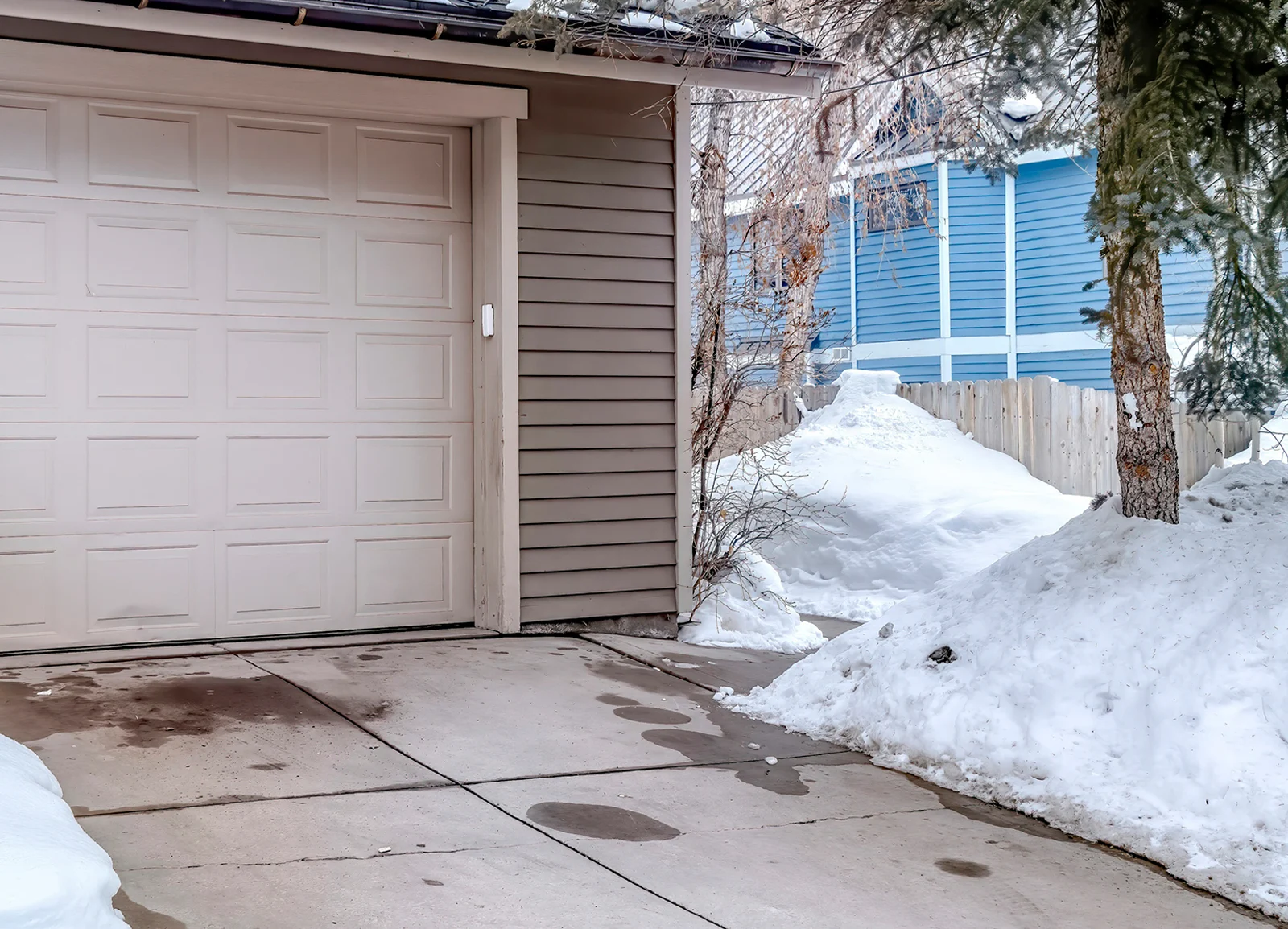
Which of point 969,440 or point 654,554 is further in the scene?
point 969,440

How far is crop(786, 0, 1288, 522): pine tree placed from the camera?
3846 mm

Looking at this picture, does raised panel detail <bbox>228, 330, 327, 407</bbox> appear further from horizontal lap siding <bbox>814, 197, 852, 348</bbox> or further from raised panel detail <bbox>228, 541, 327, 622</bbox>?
horizontal lap siding <bbox>814, 197, 852, 348</bbox>

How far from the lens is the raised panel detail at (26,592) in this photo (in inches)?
225

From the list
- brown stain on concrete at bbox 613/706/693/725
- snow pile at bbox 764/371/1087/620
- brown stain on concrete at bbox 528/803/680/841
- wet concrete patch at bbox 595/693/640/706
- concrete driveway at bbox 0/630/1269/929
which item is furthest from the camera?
snow pile at bbox 764/371/1087/620

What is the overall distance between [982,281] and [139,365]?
1392cm

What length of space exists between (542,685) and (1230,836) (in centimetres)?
288

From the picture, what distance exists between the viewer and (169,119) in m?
6.04

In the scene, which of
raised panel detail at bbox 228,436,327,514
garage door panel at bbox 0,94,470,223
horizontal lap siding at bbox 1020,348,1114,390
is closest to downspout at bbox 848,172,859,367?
horizontal lap siding at bbox 1020,348,1114,390

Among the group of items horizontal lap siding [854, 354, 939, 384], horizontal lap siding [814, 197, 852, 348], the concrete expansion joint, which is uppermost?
horizontal lap siding [814, 197, 852, 348]

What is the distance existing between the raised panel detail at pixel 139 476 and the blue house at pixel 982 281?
447 inches

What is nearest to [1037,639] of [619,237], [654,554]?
[654,554]

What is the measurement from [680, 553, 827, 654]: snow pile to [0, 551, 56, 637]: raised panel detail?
331 centimetres

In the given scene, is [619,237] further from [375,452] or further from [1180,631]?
[1180,631]

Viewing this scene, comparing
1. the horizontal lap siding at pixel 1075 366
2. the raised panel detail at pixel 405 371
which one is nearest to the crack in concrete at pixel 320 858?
the raised panel detail at pixel 405 371
